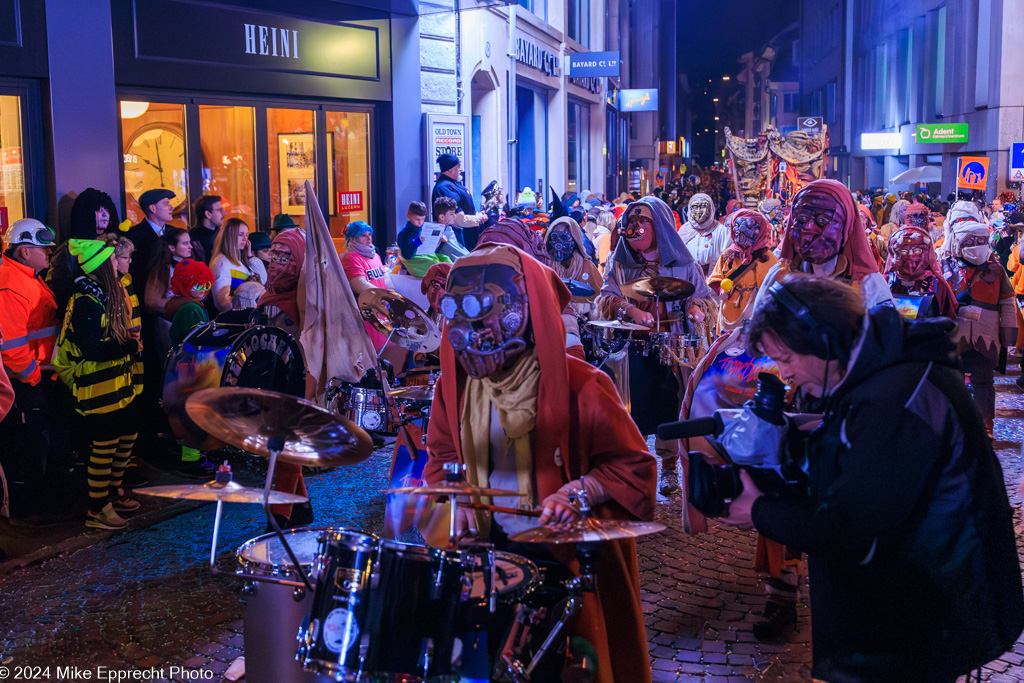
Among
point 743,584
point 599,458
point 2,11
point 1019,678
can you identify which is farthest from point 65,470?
point 1019,678

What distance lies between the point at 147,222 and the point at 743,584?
5.70m

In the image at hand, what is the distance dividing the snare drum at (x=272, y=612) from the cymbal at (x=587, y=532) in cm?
73

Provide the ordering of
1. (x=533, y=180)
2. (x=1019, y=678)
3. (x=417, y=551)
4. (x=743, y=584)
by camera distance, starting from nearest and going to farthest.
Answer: (x=417, y=551)
(x=1019, y=678)
(x=743, y=584)
(x=533, y=180)

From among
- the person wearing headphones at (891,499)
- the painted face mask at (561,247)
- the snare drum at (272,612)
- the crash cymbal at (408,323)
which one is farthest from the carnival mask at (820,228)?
the painted face mask at (561,247)

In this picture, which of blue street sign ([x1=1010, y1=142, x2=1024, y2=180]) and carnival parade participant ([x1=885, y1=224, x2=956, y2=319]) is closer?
carnival parade participant ([x1=885, y1=224, x2=956, y2=319])

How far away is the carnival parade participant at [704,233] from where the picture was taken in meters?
10.6

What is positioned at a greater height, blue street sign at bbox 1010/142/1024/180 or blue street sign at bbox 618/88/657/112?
blue street sign at bbox 618/88/657/112

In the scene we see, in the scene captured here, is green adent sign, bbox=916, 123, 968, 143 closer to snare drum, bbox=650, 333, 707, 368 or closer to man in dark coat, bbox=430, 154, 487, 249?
man in dark coat, bbox=430, 154, 487, 249

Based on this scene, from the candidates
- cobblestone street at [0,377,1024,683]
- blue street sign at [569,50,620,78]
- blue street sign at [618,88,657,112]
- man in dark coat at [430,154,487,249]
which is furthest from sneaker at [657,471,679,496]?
blue street sign at [618,88,657,112]

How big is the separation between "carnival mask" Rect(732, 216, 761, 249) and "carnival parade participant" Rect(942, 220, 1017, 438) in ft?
6.64

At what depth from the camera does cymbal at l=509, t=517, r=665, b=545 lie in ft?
8.63

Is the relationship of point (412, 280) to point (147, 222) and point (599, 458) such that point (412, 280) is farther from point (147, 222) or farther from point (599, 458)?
point (599, 458)

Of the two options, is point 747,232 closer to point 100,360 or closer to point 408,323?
point 408,323

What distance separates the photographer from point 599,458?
11.0 ft
